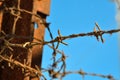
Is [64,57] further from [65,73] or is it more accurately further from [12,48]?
[12,48]

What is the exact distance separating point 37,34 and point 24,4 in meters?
0.12

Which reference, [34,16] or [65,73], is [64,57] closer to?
[65,73]

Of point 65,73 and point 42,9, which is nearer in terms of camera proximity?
point 65,73

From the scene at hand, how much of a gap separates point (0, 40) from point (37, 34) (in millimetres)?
141

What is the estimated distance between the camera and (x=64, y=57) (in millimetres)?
1909

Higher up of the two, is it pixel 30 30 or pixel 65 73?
pixel 30 30

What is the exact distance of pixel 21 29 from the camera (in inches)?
77.0

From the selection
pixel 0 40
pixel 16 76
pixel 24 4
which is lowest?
pixel 16 76

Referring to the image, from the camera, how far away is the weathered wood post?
1.90 m

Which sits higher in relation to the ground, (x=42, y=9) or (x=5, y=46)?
(x=42, y=9)

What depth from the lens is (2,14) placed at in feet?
6.57

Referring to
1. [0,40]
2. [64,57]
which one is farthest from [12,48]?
[64,57]

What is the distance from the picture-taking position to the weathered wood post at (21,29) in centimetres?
190

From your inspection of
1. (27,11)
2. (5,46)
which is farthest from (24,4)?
(5,46)
